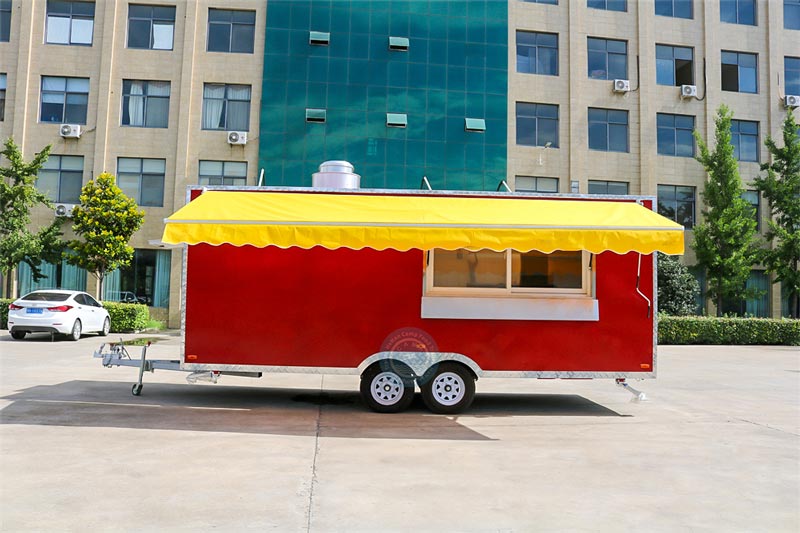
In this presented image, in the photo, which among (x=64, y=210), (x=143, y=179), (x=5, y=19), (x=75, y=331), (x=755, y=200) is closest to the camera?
(x=75, y=331)

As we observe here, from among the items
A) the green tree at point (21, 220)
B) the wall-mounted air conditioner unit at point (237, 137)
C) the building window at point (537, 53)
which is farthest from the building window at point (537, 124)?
the green tree at point (21, 220)

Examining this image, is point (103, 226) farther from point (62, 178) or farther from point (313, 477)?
point (313, 477)

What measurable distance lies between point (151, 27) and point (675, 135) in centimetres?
2475

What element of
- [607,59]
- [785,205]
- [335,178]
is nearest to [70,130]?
[335,178]

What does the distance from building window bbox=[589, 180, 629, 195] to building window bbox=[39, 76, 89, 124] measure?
2302 cm

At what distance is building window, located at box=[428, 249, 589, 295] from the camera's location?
33.0ft

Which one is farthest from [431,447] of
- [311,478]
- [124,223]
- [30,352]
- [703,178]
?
[703,178]

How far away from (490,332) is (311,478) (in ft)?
14.3

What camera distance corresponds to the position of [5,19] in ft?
93.1

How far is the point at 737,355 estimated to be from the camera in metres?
21.2

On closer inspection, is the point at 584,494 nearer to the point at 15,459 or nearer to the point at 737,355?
the point at 15,459

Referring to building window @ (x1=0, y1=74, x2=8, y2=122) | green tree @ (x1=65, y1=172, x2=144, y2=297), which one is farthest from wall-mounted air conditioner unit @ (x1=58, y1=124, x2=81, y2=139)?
green tree @ (x1=65, y1=172, x2=144, y2=297)

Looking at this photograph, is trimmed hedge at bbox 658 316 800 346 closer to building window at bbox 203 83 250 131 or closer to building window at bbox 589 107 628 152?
building window at bbox 589 107 628 152

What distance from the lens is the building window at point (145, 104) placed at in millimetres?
28391
